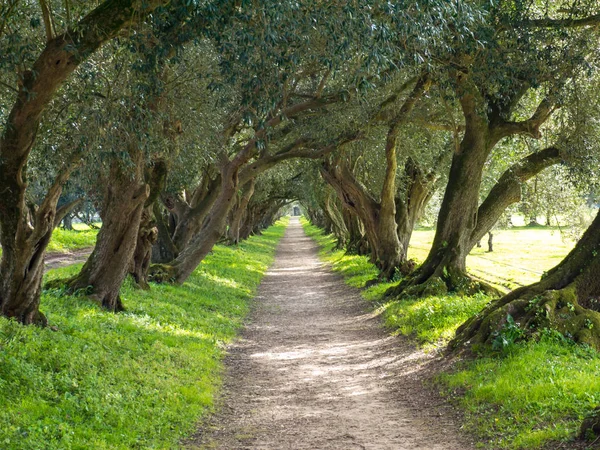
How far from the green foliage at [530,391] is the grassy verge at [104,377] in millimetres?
3501

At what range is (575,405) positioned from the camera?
7363mm

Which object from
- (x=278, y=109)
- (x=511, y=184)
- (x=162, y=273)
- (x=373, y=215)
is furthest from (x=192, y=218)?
(x=511, y=184)

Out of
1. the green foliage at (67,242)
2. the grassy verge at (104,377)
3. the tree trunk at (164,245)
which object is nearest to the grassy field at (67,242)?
the green foliage at (67,242)

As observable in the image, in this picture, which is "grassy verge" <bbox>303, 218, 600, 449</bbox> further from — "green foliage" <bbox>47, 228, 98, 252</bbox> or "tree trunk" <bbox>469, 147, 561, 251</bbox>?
"green foliage" <bbox>47, 228, 98, 252</bbox>

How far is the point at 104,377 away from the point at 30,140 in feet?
10.2

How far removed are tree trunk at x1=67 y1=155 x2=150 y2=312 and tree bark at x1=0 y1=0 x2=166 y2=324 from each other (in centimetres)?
384

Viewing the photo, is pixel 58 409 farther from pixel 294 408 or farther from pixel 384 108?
pixel 384 108

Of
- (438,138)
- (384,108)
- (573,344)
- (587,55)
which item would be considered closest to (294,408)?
(573,344)

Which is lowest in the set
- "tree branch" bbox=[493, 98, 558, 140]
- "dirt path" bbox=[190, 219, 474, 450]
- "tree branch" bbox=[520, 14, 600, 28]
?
"dirt path" bbox=[190, 219, 474, 450]

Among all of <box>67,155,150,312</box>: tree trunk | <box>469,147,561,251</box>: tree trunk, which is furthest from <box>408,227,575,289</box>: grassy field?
<box>67,155,150,312</box>: tree trunk

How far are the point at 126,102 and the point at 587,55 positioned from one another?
28.9 ft

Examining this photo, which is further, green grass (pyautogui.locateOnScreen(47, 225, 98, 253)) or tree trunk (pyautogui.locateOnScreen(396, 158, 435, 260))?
green grass (pyautogui.locateOnScreen(47, 225, 98, 253))

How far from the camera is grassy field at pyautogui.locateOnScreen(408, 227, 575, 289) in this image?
31.9 metres

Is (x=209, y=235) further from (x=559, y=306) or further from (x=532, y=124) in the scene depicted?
(x=559, y=306)
